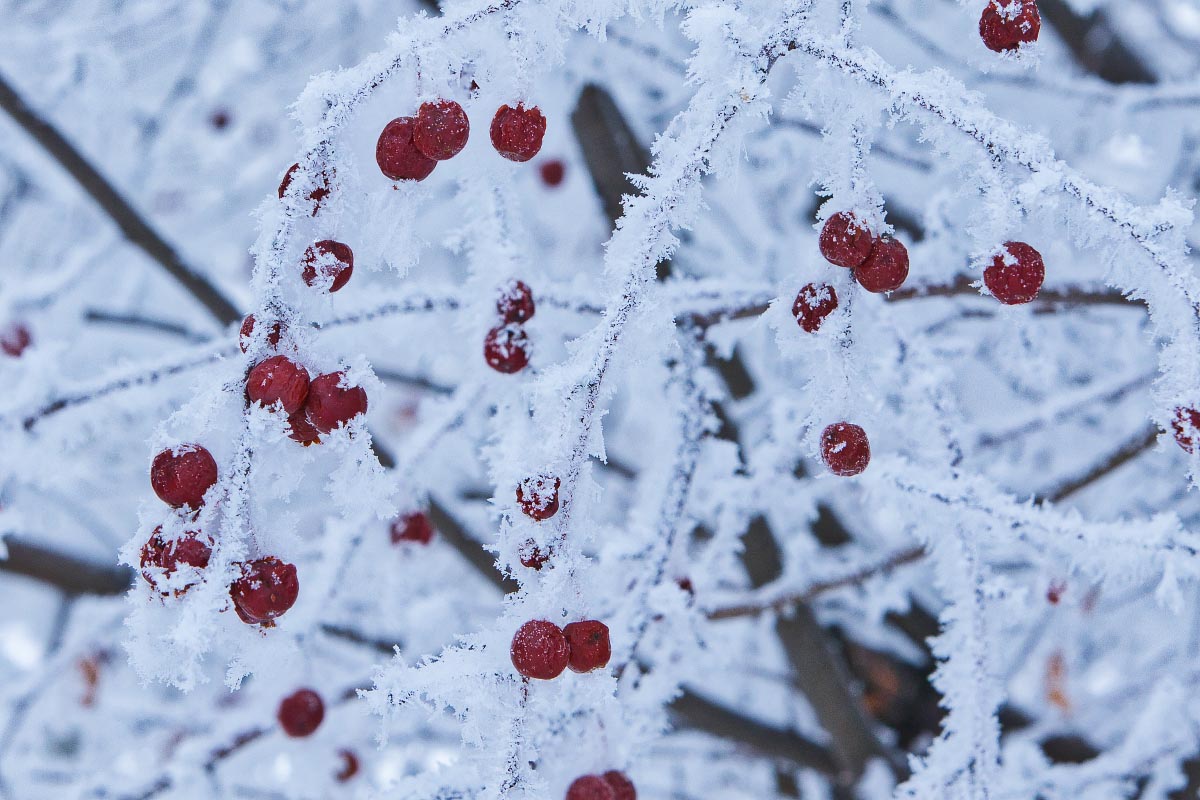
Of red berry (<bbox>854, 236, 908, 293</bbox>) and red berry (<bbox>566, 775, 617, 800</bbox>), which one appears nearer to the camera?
red berry (<bbox>854, 236, 908, 293</bbox>)

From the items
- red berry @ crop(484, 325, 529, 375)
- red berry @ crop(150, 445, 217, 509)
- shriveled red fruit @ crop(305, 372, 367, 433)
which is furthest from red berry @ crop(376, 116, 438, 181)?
red berry @ crop(484, 325, 529, 375)

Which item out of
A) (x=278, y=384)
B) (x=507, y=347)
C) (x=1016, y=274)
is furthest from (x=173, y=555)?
(x=1016, y=274)

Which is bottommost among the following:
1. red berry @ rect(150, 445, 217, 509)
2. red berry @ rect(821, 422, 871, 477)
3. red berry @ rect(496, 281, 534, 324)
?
red berry @ rect(821, 422, 871, 477)

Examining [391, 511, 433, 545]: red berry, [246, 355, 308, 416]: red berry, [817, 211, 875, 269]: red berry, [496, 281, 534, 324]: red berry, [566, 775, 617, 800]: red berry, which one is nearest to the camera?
[246, 355, 308, 416]: red berry

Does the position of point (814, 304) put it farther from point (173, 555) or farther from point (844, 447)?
point (173, 555)

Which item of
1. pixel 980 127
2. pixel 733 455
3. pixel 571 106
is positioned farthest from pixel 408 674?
pixel 571 106

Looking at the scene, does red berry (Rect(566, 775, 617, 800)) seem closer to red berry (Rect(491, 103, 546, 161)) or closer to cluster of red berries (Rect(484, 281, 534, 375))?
cluster of red berries (Rect(484, 281, 534, 375))
